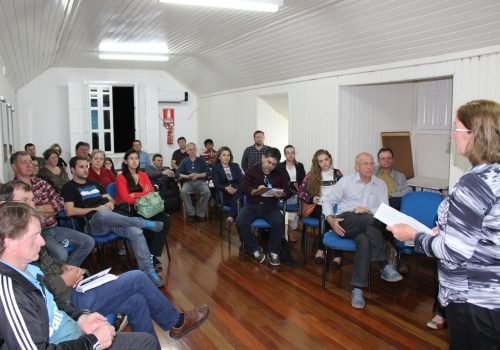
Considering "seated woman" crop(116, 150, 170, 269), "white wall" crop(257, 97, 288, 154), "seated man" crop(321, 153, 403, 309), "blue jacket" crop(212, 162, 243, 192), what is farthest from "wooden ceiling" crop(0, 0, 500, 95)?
"blue jacket" crop(212, 162, 243, 192)

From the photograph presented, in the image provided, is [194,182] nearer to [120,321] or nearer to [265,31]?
[265,31]

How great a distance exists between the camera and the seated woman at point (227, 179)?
6.35 metres

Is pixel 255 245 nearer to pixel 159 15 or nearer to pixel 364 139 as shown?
pixel 364 139

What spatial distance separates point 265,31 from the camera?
20.7ft

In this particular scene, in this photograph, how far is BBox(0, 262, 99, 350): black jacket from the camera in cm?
165

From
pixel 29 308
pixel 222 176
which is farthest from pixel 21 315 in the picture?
pixel 222 176

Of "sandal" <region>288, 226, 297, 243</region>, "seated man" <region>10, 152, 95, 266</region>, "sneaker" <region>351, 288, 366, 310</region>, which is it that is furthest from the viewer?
"sandal" <region>288, 226, 297, 243</region>

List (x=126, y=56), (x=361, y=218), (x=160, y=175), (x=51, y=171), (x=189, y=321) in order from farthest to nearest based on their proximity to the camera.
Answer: (x=126, y=56) → (x=160, y=175) → (x=51, y=171) → (x=361, y=218) → (x=189, y=321)

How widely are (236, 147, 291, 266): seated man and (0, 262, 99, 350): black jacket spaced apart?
3.41 metres

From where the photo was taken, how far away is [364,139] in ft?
22.5

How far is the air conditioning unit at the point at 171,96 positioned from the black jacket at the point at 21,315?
9.80m

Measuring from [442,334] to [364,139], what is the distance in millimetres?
3897

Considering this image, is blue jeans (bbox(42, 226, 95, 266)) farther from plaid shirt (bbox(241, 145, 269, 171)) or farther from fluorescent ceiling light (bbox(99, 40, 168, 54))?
fluorescent ceiling light (bbox(99, 40, 168, 54))

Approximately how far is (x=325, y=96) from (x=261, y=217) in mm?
2593
